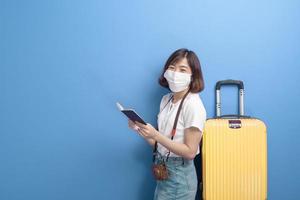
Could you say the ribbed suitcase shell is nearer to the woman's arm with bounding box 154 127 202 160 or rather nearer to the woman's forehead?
the woman's arm with bounding box 154 127 202 160

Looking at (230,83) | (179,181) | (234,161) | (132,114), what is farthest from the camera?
(230,83)

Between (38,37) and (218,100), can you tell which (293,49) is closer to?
(218,100)

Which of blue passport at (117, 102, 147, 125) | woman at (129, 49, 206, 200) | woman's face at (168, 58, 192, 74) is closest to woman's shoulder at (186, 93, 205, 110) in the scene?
woman at (129, 49, 206, 200)

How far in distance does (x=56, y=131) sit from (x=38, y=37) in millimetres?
500

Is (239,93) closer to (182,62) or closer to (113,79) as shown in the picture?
(182,62)

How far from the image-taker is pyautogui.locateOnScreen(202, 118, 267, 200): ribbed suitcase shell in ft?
4.12

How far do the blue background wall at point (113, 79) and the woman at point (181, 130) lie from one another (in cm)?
23

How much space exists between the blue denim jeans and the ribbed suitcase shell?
13 cm

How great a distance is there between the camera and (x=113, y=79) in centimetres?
140

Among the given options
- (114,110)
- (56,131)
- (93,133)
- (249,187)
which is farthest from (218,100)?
(56,131)

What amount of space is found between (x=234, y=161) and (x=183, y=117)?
359 mm

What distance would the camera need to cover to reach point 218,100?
1362mm

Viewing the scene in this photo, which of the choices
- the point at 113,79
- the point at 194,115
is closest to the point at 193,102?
the point at 194,115

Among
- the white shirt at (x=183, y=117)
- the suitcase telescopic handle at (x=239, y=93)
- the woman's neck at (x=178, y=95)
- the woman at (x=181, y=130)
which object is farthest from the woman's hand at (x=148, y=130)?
the suitcase telescopic handle at (x=239, y=93)
